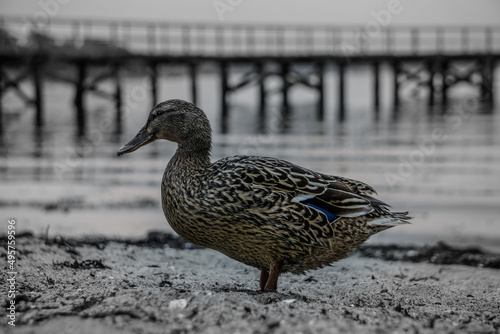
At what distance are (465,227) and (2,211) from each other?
231 inches

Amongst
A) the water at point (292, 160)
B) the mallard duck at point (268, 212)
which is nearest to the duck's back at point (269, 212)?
the mallard duck at point (268, 212)

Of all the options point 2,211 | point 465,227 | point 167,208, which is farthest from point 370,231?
point 2,211

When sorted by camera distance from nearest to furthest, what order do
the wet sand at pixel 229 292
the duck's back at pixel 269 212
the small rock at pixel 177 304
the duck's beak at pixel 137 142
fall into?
the wet sand at pixel 229 292 → the small rock at pixel 177 304 → the duck's back at pixel 269 212 → the duck's beak at pixel 137 142

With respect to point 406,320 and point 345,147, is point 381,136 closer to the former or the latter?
point 345,147

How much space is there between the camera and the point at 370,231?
14.0 ft

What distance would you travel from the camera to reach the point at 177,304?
3.30 m

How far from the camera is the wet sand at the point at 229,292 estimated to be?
309 centimetres

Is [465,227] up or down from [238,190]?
down

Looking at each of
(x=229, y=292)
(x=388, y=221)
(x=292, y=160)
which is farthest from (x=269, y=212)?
(x=292, y=160)

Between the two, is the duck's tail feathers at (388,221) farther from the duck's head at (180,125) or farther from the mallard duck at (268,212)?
the duck's head at (180,125)

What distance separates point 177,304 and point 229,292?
579 mm

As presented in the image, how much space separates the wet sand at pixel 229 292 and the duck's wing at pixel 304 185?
2.03 ft

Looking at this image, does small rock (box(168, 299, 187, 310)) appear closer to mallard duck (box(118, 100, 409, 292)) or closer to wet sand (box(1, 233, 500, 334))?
wet sand (box(1, 233, 500, 334))

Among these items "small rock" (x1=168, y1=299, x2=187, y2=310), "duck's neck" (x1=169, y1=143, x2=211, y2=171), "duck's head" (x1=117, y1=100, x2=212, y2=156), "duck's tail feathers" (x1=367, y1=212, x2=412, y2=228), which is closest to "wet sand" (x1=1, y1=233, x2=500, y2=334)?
"small rock" (x1=168, y1=299, x2=187, y2=310)
